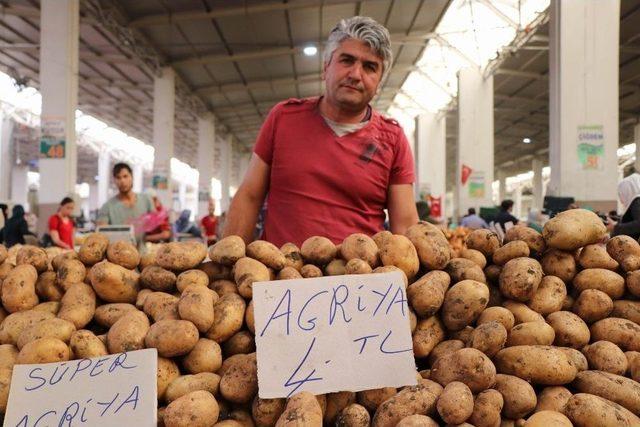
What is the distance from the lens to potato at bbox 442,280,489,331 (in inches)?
49.0

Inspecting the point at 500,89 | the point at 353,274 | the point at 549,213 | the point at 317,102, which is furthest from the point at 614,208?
the point at 500,89

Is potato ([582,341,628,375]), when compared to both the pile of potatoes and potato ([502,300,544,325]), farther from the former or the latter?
potato ([502,300,544,325])

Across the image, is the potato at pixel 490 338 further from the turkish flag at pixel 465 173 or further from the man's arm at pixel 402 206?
the turkish flag at pixel 465 173

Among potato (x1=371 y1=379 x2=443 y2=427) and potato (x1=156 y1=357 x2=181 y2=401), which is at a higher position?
potato (x1=156 y1=357 x2=181 y2=401)

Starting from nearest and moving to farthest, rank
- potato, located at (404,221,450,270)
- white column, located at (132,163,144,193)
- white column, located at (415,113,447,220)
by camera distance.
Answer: potato, located at (404,221,450,270) → white column, located at (415,113,447,220) → white column, located at (132,163,144,193)

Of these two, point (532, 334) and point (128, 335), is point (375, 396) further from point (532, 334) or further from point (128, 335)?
point (128, 335)

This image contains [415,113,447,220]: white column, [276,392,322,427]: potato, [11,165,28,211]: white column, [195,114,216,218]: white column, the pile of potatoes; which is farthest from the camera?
[11,165,28,211]: white column

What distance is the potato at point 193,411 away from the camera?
0.99 metres

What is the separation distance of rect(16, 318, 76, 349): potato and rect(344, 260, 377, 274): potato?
0.72 metres

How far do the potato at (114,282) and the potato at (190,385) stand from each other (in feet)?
1.17

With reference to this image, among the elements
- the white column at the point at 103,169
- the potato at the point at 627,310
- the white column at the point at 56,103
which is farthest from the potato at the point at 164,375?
the white column at the point at 103,169

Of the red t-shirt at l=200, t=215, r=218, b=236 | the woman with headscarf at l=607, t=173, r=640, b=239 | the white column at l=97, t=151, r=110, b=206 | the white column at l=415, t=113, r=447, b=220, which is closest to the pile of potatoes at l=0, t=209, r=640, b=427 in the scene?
the woman with headscarf at l=607, t=173, r=640, b=239

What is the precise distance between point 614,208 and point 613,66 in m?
2.02

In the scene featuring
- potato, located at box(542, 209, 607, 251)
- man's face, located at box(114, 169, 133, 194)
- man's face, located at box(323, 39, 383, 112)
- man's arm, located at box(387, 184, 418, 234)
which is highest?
man's face, located at box(323, 39, 383, 112)
